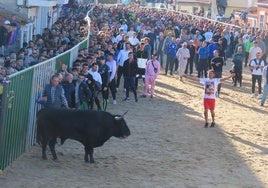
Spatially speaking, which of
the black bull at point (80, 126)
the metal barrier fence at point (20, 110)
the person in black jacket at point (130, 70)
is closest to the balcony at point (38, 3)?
the person in black jacket at point (130, 70)

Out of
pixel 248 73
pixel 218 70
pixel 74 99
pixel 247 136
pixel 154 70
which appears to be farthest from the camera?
pixel 248 73

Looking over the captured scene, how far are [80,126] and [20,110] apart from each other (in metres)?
1.20

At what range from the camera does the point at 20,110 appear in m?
12.1

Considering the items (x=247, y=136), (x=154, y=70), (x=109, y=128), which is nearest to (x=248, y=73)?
(x=154, y=70)

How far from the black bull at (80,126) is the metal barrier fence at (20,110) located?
43 cm

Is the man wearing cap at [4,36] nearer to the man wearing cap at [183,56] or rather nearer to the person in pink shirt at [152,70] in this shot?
the person in pink shirt at [152,70]

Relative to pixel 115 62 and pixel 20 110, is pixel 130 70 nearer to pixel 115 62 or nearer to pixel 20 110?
pixel 115 62

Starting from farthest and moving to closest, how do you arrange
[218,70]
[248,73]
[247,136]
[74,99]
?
[248,73]
[218,70]
[247,136]
[74,99]

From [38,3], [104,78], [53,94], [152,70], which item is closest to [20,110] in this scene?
[53,94]

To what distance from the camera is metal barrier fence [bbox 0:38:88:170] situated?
11242 mm

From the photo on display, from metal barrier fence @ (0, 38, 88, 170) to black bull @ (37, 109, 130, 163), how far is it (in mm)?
429

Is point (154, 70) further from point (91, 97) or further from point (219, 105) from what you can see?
point (91, 97)

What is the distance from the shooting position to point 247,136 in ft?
51.6

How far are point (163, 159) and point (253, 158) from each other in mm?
2025
